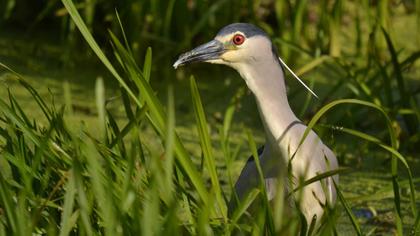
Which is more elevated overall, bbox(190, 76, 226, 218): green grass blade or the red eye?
the red eye

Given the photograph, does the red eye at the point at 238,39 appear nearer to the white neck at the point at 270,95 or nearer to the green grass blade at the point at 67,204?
the white neck at the point at 270,95

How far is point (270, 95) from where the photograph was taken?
106 inches

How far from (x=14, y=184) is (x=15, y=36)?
2.66 meters

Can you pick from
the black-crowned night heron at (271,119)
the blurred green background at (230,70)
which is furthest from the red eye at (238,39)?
the blurred green background at (230,70)

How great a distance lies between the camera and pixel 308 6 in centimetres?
468

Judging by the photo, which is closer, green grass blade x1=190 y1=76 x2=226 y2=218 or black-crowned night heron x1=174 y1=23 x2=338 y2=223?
green grass blade x1=190 y1=76 x2=226 y2=218

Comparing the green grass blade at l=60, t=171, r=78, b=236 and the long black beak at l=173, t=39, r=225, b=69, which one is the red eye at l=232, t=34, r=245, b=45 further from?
the green grass blade at l=60, t=171, r=78, b=236

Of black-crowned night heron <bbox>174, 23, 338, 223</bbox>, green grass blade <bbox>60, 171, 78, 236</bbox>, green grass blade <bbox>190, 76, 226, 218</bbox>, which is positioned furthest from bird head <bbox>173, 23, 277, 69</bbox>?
green grass blade <bbox>60, 171, 78, 236</bbox>

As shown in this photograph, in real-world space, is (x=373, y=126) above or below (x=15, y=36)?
below

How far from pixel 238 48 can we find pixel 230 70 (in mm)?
1819

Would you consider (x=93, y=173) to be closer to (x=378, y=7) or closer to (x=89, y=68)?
(x=378, y=7)

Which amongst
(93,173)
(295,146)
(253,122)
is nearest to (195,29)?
(253,122)

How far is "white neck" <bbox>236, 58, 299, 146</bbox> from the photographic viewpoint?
8.73 feet

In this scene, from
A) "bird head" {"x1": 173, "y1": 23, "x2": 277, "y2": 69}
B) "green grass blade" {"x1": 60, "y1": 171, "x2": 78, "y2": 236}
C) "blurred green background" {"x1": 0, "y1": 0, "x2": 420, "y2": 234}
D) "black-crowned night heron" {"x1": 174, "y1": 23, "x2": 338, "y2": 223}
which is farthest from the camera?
"blurred green background" {"x1": 0, "y1": 0, "x2": 420, "y2": 234}
